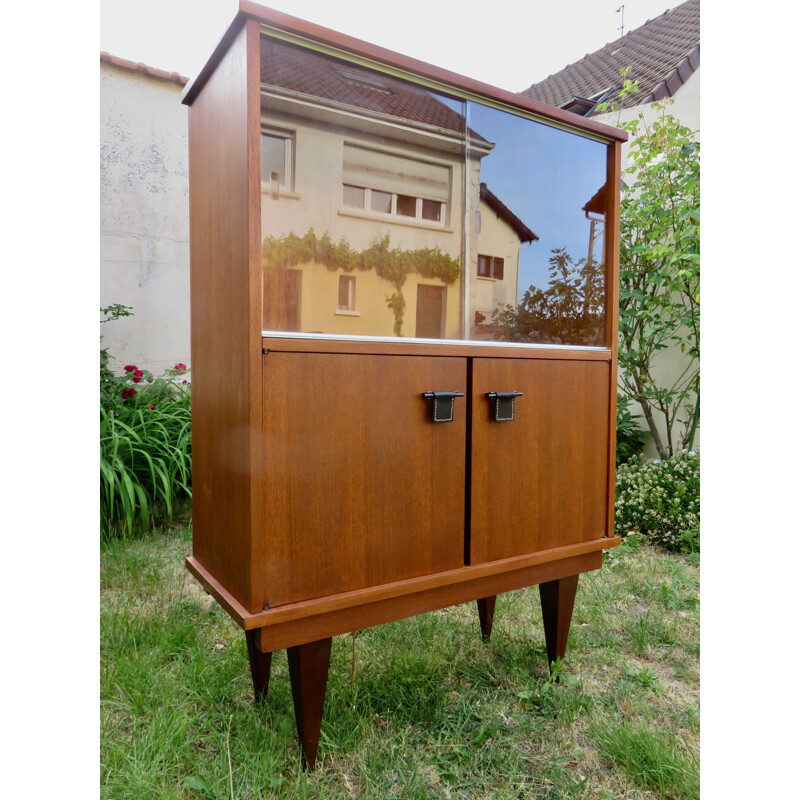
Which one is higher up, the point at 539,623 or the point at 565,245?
the point at 565,245

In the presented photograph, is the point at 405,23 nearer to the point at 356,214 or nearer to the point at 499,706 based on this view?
the point at 356,214

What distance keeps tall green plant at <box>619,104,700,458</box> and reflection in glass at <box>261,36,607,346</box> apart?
6.63 feet

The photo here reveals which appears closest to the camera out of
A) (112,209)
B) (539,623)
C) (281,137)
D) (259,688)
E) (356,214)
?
(281,137)

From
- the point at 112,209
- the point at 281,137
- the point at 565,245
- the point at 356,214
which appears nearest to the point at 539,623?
the point at 565,245

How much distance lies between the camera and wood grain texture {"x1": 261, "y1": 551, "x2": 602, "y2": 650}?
1305 mm

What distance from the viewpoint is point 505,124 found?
161 cm

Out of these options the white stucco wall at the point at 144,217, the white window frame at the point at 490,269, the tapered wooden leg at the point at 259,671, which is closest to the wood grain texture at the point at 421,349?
the white window frame at the point at 490,269

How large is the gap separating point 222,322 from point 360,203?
0.44 metres

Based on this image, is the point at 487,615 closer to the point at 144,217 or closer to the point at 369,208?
the point at 369,208

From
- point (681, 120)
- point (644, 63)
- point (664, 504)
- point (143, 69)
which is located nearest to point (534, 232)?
point (664, 504)

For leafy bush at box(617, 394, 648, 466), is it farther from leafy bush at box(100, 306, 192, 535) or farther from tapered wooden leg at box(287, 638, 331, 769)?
tapered wooden leg at box(287, 638, 331, 769)

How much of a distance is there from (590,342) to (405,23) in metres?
1.18

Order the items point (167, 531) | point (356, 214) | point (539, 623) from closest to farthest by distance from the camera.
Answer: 1. point (356, 214)
2. point (539, 623)
3. point (167, 531)

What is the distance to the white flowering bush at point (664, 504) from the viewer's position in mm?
3215
